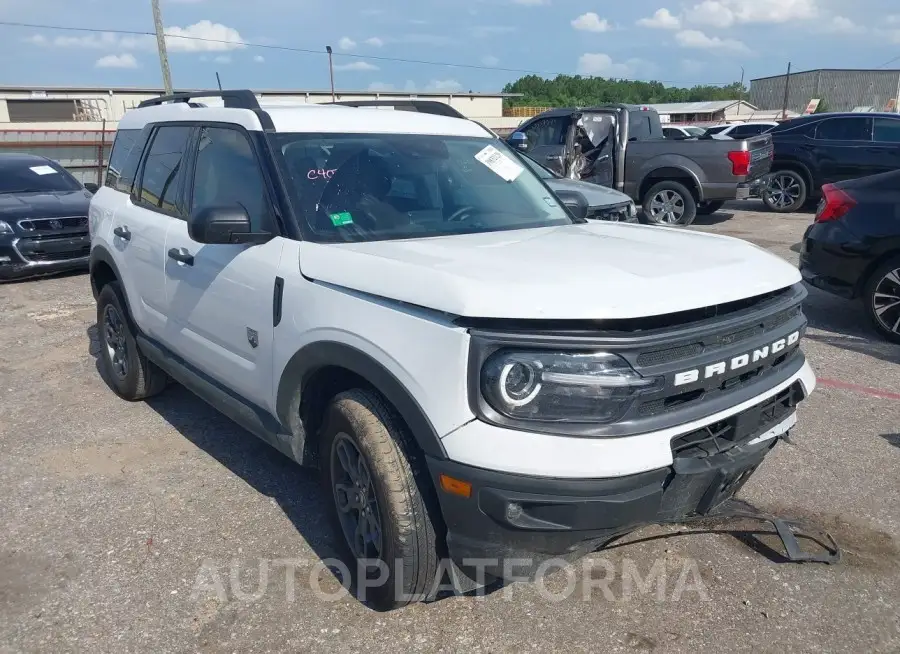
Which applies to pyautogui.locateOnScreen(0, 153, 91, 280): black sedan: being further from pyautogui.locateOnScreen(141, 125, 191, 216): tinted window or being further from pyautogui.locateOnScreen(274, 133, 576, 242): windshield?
pyautogui.locateOnScreen(274, 133, 576, 242): windshield

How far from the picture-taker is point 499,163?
12.9 feet

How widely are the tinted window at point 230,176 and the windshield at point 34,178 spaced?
736 centimetres

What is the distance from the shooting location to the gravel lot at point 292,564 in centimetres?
270

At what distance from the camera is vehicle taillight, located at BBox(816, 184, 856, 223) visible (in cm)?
609

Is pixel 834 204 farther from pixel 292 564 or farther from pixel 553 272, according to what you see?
pixel 292 564

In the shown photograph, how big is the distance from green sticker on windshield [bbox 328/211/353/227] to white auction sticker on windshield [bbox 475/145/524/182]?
39.7 inches

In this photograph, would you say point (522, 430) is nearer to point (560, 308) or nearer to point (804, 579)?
point (560, 308)

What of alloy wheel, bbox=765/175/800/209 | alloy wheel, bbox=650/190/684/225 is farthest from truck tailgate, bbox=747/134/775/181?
alloy wheel, bbox=765/175/800/209

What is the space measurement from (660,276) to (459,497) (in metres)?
0.98

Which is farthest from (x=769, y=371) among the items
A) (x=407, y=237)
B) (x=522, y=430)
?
(x=407, y=237)

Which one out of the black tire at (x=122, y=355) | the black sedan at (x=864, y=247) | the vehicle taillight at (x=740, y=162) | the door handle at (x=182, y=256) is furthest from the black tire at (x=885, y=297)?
the black tire at (x=122, y=355)

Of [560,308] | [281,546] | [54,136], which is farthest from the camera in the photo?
[54,136]

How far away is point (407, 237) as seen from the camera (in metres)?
3.12

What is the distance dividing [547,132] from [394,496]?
33.8 ft
